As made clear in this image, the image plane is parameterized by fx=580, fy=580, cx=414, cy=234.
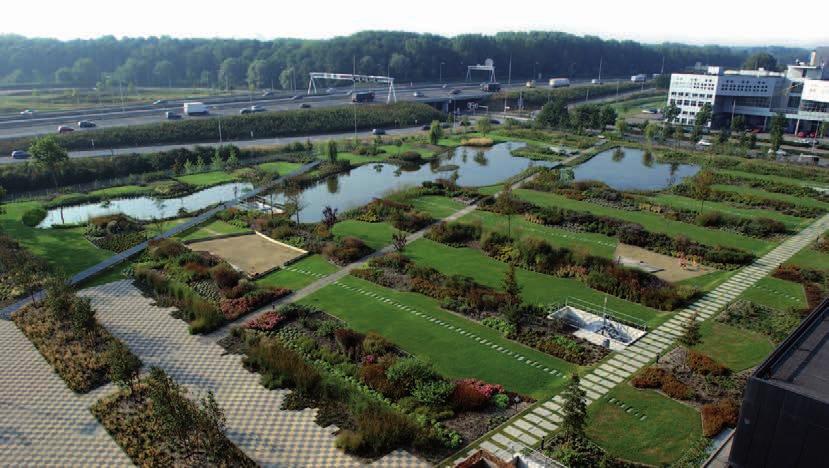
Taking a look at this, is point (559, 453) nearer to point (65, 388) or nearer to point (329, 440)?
point (329, 440)

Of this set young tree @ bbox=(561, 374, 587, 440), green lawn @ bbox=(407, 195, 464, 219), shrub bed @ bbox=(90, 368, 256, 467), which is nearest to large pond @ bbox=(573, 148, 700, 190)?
green lawn @ bbox=(407, 195, 464, 219)

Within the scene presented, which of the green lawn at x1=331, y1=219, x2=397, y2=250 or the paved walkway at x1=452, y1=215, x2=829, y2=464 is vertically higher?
the green lawn at x1=331, y1=219, x2=397, y2=250

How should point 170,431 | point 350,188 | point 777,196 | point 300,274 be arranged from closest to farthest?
point 170,431 < point 300,274 < point 777,196 < point 350,188

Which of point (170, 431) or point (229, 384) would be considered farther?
point (229, 384)

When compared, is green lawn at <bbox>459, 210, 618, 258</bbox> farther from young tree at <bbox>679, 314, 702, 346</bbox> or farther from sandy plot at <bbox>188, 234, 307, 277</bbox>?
sandy plot at <bbox>188, 234, 307, 277</bbox>

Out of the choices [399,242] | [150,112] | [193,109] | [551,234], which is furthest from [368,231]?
[150,112]

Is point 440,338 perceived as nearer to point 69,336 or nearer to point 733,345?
point 733,345

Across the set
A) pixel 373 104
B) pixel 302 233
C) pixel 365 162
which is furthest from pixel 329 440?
pixel 373 104
